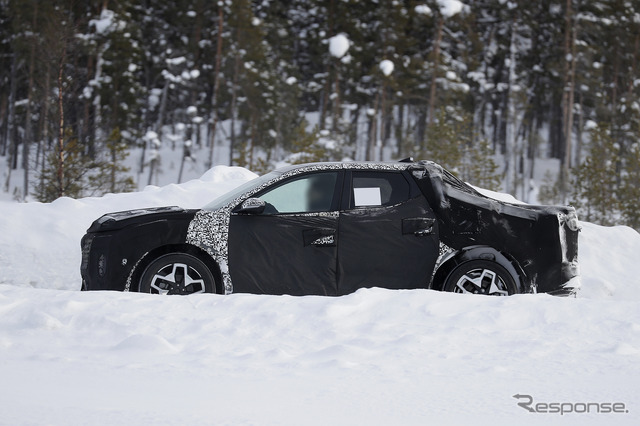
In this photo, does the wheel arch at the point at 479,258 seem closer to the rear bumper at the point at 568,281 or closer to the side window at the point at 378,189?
the rear bumper at the point at 568,281

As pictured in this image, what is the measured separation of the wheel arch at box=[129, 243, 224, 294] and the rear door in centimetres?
105

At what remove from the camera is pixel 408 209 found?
264 inches

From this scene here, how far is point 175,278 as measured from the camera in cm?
650

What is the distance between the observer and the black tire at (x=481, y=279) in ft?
21.7

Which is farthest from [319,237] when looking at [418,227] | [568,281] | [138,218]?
[568,281]

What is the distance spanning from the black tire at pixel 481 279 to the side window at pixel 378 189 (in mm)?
811

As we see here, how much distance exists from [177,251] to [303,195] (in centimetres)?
121

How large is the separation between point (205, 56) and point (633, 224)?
90.5 feet

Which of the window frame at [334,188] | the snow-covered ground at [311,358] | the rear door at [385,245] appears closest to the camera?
the snow-covered ground at [311,358]

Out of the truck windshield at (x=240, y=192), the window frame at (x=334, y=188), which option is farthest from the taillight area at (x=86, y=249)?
the window frame at (x=334, y=188)

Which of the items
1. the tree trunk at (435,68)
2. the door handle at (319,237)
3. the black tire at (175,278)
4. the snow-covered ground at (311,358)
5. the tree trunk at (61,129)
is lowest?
the snow-covered ground at (311,358)

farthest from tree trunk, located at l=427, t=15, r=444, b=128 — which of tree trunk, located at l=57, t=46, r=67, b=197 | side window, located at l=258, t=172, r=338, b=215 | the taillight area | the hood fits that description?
the taillight area

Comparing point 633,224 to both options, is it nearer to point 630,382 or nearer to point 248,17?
point 248,17

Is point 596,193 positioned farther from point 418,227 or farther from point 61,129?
point 418,227
